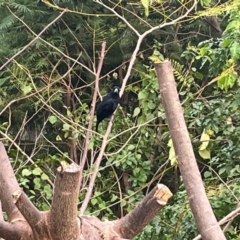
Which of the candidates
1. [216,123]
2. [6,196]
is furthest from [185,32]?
[6,196]

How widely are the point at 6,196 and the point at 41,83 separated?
219 cm

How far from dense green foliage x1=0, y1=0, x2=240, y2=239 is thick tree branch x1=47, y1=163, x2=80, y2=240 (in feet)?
4.22

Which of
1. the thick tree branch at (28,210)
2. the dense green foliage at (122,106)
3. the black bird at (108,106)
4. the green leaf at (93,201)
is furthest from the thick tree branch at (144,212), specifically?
the black bird at (108,106)

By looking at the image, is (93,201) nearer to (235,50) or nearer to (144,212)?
(235,50)

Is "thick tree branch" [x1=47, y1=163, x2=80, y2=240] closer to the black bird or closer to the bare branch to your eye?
the bare branch

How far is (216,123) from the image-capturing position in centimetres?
256

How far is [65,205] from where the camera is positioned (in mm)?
1005

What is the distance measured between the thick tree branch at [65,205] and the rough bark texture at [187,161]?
19 centimetres

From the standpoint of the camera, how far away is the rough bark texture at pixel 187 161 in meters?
1.00

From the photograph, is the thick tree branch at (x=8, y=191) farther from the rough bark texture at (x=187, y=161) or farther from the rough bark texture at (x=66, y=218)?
the rough bark texture at (x=187, y=161)

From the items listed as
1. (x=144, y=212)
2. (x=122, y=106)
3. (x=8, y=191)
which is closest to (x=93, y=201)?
(x=122, y=106)

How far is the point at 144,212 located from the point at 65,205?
0.15 m

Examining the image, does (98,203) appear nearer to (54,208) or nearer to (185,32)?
(185,32)

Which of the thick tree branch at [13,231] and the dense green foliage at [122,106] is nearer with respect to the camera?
the thick tree branch at [13,231]
